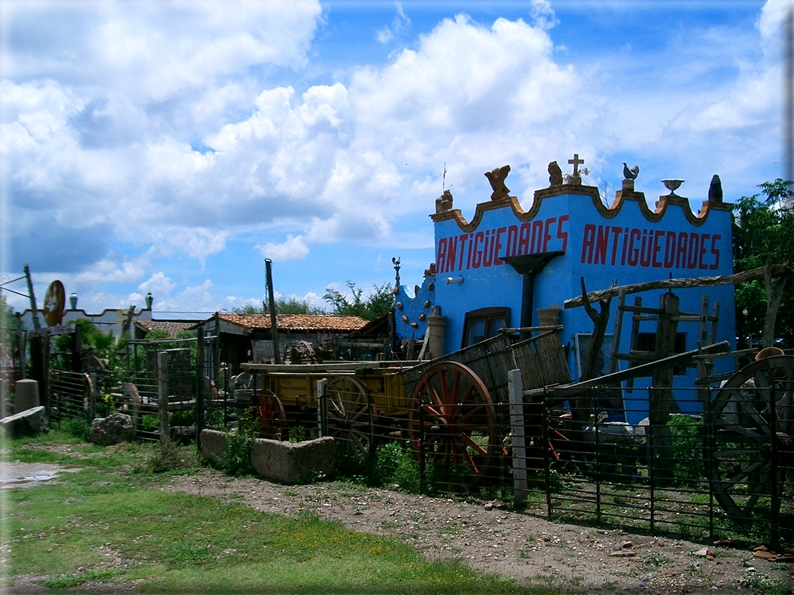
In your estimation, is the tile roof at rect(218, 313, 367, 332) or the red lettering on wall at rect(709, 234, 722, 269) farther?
the tile roof at rect(218, 313, 367, 332)

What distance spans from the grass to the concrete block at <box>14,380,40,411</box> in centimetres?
987

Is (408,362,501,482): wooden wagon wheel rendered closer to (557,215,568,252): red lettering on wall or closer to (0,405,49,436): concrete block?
(557,215,568,252): red lettering on wall

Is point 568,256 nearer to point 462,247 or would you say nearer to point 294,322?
point 462,247

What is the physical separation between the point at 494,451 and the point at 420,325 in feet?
37.0

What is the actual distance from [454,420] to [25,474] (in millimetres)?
7680

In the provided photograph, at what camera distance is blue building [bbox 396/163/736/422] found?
1662cm

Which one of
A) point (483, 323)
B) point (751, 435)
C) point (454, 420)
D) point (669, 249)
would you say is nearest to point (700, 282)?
point (751, 435)

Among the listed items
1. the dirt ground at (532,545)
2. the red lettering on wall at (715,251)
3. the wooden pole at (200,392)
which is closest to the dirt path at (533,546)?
the dirt ground at (532,545)

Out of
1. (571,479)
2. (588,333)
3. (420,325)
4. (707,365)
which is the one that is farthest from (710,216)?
(571,479)

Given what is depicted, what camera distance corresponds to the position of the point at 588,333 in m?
16.3

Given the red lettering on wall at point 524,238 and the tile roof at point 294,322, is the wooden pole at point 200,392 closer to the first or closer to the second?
the red lettering on wall at point 524,238

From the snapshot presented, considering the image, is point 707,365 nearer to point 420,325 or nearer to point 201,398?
point 201,398

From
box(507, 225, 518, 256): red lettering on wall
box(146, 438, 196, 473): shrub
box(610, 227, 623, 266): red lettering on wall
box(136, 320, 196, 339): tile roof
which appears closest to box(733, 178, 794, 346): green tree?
box(610, 227, 623, 266): red lettering on wall

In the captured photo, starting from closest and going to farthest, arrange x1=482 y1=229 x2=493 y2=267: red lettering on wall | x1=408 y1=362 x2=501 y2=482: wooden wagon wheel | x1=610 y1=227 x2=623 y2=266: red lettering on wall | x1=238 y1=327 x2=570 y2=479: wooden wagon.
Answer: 1. x1=408 y1=362 x2=501 y2=482: wooden wagon wheel
2. x1=238 y1=327 x2=570 y2=479: wooden wagon
3. x1=610 y1=227 x2=623 y2=266: red lettering on wall
4. x1=482 y1=229 x2=493 y2=267: red lettering on wall
